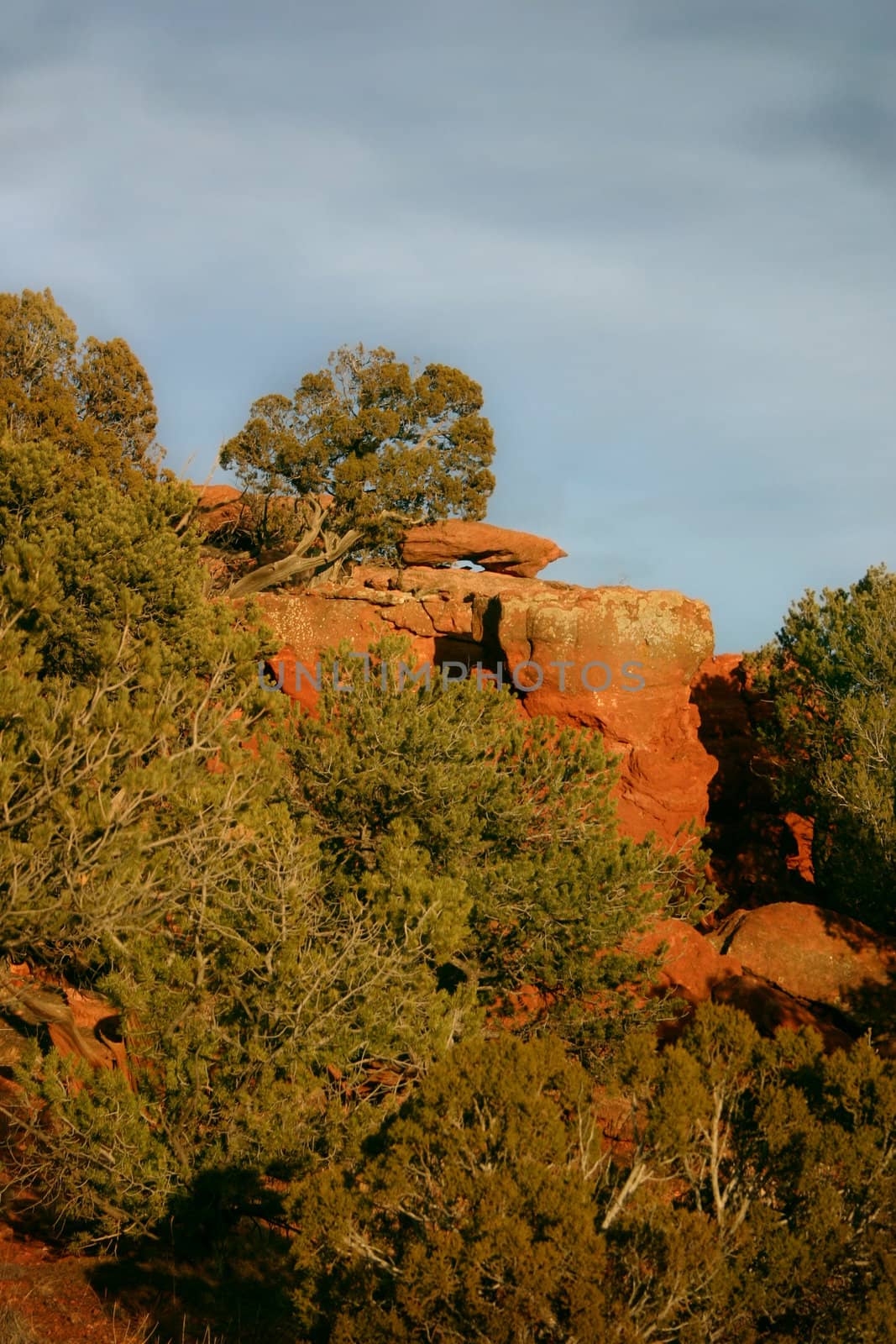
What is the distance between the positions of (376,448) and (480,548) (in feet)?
15.1

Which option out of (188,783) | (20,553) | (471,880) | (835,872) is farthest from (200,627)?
(835,872)

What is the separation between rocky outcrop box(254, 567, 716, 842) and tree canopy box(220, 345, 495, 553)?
7.48 m

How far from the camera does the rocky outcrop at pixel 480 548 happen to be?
35.5 m

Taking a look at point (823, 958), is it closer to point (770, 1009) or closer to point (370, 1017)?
point (770, 1009)

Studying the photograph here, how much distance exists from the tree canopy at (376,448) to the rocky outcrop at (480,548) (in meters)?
0.61

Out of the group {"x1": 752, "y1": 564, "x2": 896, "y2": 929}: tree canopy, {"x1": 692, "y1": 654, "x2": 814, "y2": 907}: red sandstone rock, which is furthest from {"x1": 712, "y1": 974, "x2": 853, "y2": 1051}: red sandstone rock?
{"x1": 692, "y1": 654, "x2": 814, "y2": 907}: red sandstone rock

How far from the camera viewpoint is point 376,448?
114 feet

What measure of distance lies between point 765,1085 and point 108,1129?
652 centimetres

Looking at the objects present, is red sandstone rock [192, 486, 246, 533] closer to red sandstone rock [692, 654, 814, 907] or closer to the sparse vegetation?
red sandstone rock [692, 654, 814, 907]

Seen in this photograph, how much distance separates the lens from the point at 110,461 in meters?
29.6

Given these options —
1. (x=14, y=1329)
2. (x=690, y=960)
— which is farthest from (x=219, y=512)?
(x=14, y=1329)

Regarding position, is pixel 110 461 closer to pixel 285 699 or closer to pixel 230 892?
pixel 285 699

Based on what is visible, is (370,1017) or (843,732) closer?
(370,1017)

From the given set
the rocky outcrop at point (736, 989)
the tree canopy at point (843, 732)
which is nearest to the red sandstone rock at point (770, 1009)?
the rocky outcrop at point (736, 989)
